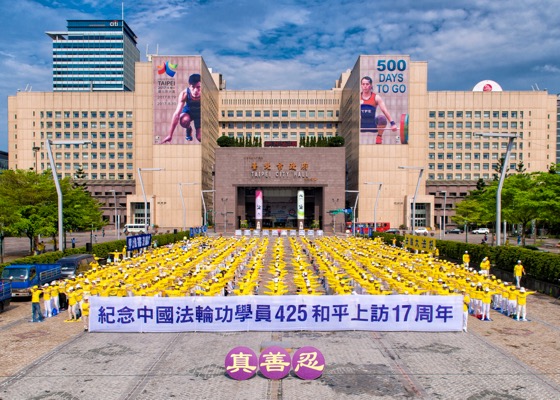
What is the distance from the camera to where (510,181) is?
4488 centimetres

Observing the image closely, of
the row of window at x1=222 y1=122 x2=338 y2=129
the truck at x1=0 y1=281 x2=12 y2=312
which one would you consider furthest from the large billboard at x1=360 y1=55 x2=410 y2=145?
the truck at x1=0 y1=281 x2=12 y2=312

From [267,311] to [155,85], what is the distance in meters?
76.3

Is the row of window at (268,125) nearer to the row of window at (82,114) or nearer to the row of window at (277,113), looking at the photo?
the row of window at (277,113)

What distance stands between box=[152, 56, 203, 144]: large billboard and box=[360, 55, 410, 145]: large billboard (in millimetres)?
29804

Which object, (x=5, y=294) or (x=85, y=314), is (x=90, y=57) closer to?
(x=5, y=294)

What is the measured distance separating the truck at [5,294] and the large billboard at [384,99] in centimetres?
7097

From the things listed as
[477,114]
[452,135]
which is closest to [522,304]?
[452,135]

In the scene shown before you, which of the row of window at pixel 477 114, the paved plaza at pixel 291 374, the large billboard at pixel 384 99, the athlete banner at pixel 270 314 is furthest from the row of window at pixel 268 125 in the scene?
the athlete banner at pixel 270 314

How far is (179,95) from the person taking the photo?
84.6m

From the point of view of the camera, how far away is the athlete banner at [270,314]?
16.0m

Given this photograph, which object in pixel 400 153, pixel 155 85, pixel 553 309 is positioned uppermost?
pixel 155 85

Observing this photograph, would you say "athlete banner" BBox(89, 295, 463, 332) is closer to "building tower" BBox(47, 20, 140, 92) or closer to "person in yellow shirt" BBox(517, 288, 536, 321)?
"person in yellow shirt" BBox(517, 288, 536, 321)

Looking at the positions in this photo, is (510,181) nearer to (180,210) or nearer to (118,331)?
(118,331)

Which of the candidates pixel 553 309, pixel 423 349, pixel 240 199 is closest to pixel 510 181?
pixel 553 309
